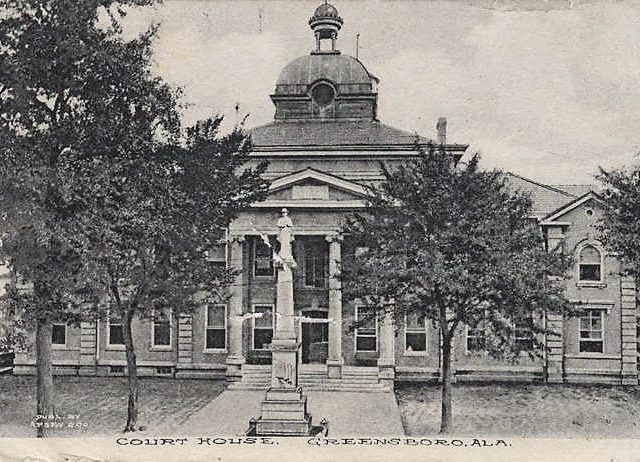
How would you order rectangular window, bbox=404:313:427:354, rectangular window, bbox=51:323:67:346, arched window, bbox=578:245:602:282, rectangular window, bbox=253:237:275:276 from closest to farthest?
rectangular window, bbox=51:323:67:346 → rectangular window, bbox=253:237:275:276 → arched window, bbox=578:245:602:282 → rectangular window, bbox=404:313:427:354

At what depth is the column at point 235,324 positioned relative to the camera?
952 cm

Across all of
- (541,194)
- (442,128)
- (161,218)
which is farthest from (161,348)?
(541,194)

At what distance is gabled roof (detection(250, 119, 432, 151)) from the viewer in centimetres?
986

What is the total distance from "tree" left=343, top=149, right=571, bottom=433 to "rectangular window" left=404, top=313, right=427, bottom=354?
11.1 ft

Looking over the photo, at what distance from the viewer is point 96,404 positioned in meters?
8.50

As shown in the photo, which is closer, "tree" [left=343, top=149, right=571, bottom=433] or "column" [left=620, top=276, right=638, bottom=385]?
"tree" [left=343, top=149, right=571, bottom=433]

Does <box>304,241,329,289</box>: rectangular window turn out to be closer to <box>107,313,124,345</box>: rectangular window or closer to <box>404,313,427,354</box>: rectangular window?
<box>404,313,427,354</box>: rectangular window

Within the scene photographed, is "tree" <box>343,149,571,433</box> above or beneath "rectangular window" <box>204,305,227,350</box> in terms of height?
above

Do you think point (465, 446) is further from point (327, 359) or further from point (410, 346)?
point (410, 346)

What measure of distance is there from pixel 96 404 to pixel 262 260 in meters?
3.46

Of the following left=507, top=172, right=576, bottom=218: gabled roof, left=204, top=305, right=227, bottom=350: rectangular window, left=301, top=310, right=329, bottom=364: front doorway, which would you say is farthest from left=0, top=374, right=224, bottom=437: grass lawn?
left=507, top=172, right=576, bottom=218: gabled roof

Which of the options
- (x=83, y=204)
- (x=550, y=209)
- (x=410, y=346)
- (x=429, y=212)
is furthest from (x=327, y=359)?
(x=83, y=204)

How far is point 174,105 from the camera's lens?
26.0 ft

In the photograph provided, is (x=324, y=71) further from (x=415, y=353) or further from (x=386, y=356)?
(x=415, y=353)
